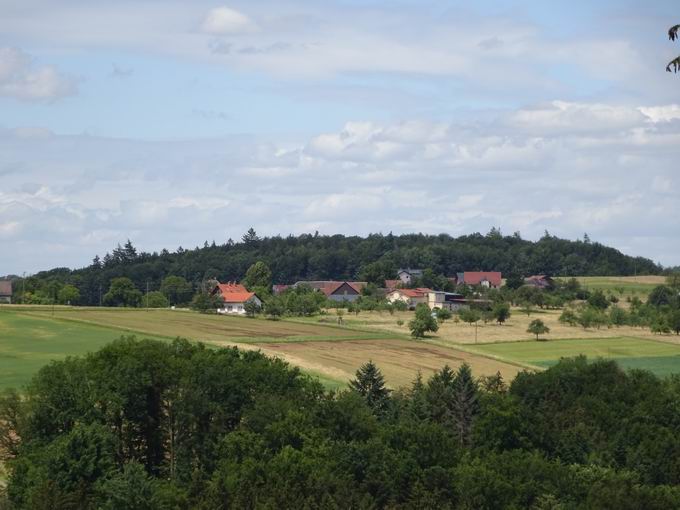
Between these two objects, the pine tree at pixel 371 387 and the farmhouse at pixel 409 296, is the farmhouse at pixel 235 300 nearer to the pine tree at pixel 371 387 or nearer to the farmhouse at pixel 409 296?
the farmhouse at pixel 409 296

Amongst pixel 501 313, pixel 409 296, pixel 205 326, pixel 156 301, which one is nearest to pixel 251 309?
pixel 205 326

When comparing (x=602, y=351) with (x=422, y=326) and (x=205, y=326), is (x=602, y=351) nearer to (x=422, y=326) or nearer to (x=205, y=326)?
(x=422, y=326)

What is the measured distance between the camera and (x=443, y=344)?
4513 inches

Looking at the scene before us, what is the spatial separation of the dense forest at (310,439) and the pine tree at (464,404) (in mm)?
124

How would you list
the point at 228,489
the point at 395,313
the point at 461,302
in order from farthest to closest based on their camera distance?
the point at 461,302 → the point at 395,313 → the point at 228,489

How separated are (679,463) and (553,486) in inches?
459

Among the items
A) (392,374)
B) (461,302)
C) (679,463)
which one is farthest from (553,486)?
(461,302)

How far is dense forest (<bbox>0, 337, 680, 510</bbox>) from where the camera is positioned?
46125 mm

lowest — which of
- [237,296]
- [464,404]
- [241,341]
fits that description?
[464,404]

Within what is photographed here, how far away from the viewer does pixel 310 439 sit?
53.3 metres

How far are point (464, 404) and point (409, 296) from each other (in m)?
114

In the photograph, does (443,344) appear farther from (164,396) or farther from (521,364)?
(164,396)

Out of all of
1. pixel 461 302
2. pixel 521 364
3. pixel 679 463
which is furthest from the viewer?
pixel 461 302

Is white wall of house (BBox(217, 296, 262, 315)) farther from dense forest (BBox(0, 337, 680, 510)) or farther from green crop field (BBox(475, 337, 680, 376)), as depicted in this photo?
dense forest (BBox(0, 337, 680, 510))
